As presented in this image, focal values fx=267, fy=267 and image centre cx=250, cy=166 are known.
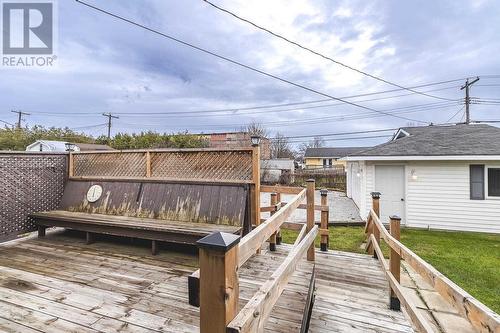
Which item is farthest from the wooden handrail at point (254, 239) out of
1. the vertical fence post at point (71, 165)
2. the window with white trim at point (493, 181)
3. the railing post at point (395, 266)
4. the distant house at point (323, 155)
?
the distant house at point (323, 155)

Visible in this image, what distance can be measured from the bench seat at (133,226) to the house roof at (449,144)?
724 cm

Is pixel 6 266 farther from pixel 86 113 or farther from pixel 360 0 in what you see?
pixel 86 113

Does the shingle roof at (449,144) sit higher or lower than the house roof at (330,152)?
lower

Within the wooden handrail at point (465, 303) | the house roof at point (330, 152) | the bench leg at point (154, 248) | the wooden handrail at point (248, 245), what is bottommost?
the bench leg at point (154, 248)

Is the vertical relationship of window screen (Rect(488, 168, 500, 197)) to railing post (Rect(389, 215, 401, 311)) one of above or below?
above

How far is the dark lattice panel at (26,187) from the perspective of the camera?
4723 mm

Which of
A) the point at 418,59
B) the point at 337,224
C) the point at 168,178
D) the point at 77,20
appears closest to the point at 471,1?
the point at 418,59

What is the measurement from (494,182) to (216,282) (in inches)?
415

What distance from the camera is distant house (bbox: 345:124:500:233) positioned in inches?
321

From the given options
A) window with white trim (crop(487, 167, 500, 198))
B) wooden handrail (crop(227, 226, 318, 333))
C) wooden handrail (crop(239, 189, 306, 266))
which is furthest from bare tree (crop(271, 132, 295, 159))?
wooden handrail (crop(227, 226, 318, 333))

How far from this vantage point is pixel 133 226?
13.5ft

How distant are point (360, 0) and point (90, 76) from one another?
12.7 meters
